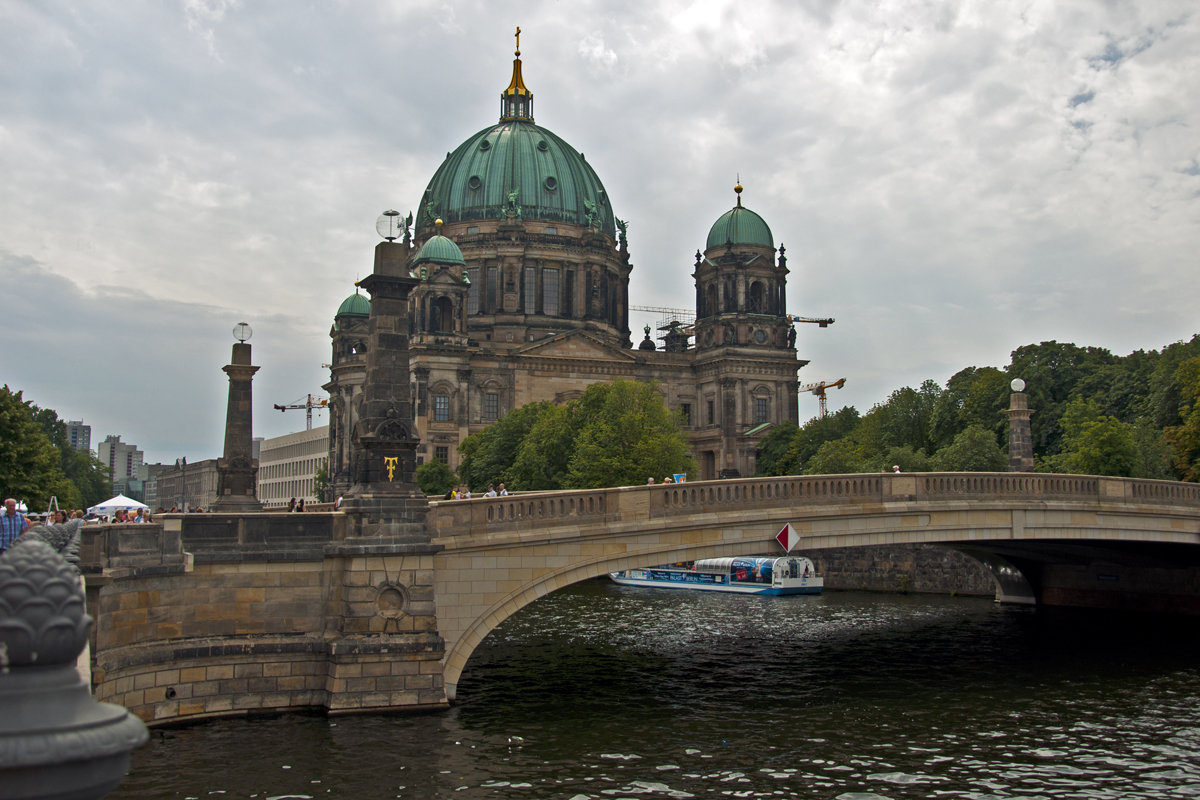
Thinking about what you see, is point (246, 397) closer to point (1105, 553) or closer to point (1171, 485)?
point (1171, 485)

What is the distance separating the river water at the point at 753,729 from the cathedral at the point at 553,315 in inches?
2435

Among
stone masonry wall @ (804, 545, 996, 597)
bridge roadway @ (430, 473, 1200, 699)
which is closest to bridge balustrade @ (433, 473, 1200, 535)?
bridge roadway @ (430, 473, 1200, 699)

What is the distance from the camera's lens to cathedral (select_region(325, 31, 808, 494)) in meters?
99.4

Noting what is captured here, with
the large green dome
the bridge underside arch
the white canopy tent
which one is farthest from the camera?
the large green dome

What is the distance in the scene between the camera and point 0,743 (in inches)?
133

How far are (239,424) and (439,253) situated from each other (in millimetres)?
65242

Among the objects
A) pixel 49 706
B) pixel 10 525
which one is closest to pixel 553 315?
pixel 10 525

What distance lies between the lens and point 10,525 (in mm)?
19281

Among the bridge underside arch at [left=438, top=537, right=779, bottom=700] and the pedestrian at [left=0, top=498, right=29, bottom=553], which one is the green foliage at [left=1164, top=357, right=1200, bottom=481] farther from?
the pedestrian at [left=0, top=498, right=29, bottom=553]

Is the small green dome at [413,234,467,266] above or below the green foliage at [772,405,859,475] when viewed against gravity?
above

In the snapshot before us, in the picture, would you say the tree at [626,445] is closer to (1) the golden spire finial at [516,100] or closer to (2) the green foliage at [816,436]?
(2) the green foliage at [816,436]

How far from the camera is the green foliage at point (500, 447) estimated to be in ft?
275

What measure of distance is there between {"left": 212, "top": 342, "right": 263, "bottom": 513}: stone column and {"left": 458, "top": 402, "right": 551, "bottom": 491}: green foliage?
47.3m

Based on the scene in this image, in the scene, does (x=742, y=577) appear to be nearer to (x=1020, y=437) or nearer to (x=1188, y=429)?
(x=1188, y=429)
